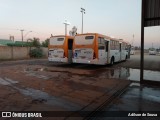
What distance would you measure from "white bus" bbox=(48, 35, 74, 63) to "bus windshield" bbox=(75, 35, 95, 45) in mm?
1325

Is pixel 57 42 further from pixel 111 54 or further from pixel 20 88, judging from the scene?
pixel 20 88

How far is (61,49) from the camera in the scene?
57.3 ft

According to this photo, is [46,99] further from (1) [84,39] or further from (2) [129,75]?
(1) [84,39]

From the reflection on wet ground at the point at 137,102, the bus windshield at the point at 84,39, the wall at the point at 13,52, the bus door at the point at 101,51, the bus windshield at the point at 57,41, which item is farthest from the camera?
the wall at the point at 13,52

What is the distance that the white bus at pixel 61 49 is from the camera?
1731cm

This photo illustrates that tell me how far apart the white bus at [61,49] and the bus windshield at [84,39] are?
1.32m

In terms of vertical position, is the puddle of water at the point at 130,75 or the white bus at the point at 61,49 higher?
the white bus at the point at 61,49

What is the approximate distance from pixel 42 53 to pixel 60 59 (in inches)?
713

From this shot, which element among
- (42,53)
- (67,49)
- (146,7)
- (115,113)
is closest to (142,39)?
(146,7)

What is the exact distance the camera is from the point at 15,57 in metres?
29.0

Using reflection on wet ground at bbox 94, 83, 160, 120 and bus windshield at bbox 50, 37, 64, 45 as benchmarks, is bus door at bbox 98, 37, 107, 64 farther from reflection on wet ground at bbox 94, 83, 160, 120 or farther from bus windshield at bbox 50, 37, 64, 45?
reflection on wet ground at bbox 94, 83, 160, 120

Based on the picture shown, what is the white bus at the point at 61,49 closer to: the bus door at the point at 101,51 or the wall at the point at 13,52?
the bus door at the point at 101,51

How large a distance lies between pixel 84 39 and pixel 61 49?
106 inches

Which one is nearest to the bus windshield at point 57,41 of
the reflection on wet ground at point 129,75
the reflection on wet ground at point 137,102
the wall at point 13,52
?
the reflection on wet ground at point 129,75
